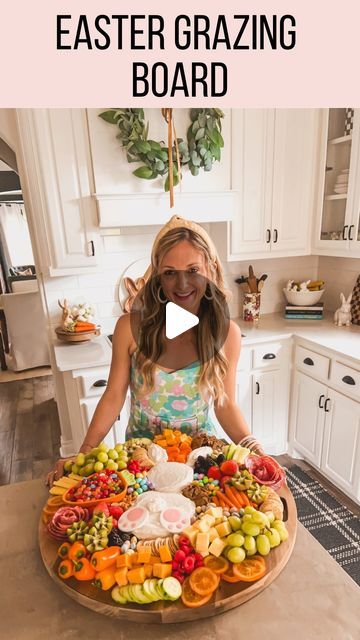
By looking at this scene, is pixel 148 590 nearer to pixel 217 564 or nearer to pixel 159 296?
pixel 217 564

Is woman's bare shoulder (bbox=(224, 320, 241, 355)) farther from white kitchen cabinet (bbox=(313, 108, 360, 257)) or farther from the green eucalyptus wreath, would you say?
white kitchen cabinet (bbox=(313, 108, 360, 257))

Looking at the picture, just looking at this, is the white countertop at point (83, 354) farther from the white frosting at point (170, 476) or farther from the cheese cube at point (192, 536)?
the cheese cube at point (192, 536)

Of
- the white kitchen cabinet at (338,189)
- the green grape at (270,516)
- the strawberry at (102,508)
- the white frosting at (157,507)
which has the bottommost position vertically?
the green grape at (270,516)

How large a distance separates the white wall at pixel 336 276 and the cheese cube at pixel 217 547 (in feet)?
7.30

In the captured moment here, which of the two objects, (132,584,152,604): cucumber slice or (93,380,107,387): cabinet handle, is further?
(93,380,107,387): cabinet handle

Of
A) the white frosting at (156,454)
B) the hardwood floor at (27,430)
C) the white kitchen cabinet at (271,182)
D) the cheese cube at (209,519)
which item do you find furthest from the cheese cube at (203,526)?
the hardwood floor at (27,430)

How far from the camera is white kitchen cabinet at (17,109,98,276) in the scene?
1870 mm

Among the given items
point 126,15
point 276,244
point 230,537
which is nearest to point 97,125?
point 126,15

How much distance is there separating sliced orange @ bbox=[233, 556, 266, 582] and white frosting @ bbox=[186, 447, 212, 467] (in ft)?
0.89

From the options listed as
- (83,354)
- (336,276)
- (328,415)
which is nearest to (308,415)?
(328,415)

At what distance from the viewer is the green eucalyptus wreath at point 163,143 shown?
192 centimetres

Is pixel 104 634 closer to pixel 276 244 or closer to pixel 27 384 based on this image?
pixel 276 244

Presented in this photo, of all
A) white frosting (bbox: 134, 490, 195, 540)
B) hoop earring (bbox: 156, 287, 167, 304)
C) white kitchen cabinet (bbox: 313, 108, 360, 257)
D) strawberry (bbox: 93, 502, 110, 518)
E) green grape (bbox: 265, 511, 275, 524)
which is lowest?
green grape (bbox: 265, 511, 275, 524)

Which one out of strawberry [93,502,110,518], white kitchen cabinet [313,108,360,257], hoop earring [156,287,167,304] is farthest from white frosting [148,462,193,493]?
white kitchen cabinet [313,108,360,257]
